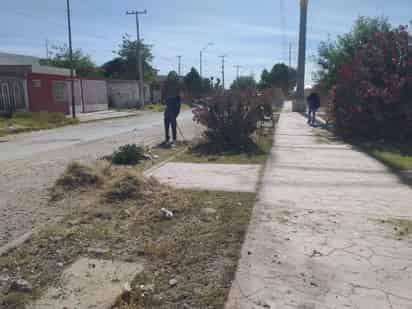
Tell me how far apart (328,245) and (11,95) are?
26.3m

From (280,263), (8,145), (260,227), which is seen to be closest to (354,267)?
(280,263)

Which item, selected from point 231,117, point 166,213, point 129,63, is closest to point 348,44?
point 231,117

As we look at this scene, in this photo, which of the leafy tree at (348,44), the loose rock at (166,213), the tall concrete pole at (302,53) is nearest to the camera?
the loose rock at (166,213)

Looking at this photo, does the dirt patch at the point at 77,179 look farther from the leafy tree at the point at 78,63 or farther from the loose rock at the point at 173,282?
the leafy tree at the point at 78,63

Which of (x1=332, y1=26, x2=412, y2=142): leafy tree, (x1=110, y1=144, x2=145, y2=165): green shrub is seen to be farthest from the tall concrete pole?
(x1=110, y1=144, x2=145, y2=165): green shrub

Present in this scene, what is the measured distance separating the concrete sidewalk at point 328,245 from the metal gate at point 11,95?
74.8 ft

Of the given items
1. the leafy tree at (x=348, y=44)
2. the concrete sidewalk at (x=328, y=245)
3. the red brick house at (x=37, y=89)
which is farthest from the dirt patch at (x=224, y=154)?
the red brick house at (x=37, y=89)

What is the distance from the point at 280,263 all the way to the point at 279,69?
240 ft

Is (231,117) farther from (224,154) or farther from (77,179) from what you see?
(77,179)

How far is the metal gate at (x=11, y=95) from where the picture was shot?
24250 millimetres

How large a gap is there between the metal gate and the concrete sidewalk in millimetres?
22797

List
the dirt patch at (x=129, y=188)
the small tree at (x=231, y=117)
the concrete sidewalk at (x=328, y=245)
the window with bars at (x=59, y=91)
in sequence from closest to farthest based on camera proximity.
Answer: the concrete sidewalk at (x=328, y=245) → the dirt patch at (x=129, y=188) → the small tree at (x=231, y=117) → the window with bars at (x=59, y=91)

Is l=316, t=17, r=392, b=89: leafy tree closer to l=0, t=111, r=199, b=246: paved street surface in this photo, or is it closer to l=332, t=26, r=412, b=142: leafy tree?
l=332, t=26, r=412, b=142: leafy tree

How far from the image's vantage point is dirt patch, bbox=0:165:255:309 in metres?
2.90
